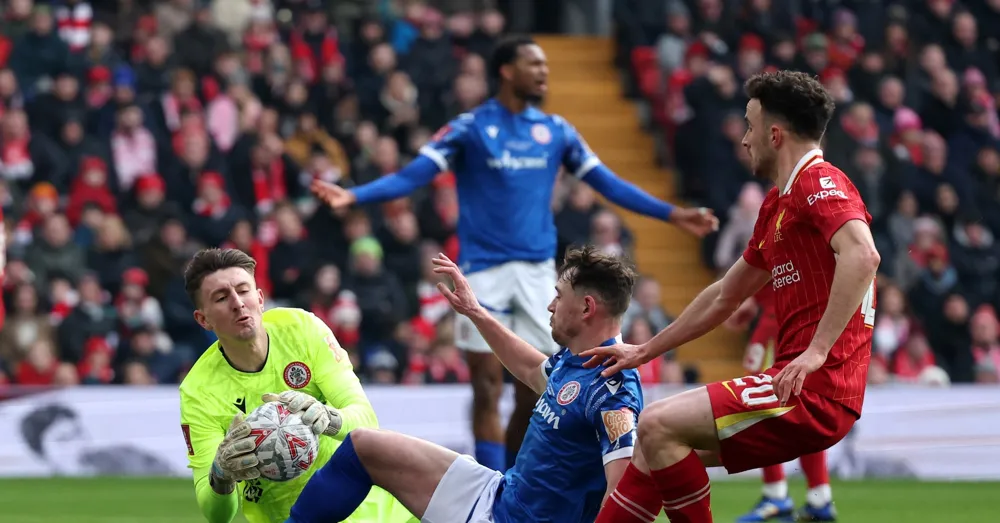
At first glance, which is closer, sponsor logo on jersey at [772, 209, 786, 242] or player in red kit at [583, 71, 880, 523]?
player in red kit at [583, 71, 880, 523]

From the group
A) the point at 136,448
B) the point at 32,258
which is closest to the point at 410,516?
the point at 136,448

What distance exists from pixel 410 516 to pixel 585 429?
1285mm

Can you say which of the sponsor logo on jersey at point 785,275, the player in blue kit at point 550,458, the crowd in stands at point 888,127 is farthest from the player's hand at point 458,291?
the crowd in stands at point 888,127

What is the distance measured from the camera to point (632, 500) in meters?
5.77

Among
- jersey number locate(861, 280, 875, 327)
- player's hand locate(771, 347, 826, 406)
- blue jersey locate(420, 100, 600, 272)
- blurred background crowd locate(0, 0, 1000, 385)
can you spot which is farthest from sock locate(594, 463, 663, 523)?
blurred background crowd locate(0, 0, 1000, 385)

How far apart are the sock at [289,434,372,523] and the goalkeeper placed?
10.6 inches

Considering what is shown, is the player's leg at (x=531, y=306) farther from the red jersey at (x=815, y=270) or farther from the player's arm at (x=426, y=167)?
the red jersey at (x=815, y=270)

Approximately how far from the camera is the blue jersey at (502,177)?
9.41 metres

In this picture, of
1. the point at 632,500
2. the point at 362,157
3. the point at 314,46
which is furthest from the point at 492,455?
the point at 314,46

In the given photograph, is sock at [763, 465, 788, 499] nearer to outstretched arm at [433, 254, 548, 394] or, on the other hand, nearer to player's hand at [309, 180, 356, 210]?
player's hand at [309, 180, 356, 210]

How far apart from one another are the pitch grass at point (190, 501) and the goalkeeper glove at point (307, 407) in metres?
3.10

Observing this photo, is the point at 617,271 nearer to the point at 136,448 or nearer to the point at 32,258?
the point at 136,448

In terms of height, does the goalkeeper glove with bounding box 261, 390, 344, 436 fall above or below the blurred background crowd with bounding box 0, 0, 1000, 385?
above

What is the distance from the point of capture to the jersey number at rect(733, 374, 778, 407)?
5770 millimetres
